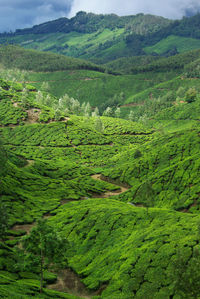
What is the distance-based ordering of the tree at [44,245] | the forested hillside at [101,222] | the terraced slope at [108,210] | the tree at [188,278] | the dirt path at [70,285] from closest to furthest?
the tree at [188,278] → the tree at [44,245] → the forested hillside at [101,222] → the terraced slope at [108,210] → the dirt path at [70,285]

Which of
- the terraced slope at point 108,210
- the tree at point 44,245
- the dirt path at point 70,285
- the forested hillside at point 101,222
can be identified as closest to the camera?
the tree at point 44,245

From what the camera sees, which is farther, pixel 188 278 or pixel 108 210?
pixel 108 210

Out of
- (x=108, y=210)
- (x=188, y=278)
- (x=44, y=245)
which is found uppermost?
(x=188, y=278)

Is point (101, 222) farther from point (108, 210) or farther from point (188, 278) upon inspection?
point (188, 278)

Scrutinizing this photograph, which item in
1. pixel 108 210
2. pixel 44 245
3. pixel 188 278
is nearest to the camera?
pixel 188 278

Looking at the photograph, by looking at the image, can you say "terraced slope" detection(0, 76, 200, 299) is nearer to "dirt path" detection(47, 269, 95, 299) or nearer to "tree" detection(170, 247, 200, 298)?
"tree" detection(170, 247, 200, 298)

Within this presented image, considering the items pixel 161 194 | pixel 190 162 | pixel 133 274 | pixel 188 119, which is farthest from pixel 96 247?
pixel 188 119

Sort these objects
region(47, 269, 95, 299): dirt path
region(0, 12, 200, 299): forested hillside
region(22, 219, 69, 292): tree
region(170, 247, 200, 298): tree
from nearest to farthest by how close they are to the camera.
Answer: region(170, 247, 200, 298): tree
region(22, 219, 69, 292): tree
region(0, 12, 200, 299): forested hillside
region(47, 269, 95, 299): dirt path

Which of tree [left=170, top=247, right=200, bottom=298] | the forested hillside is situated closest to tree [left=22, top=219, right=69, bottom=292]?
the forested hillside

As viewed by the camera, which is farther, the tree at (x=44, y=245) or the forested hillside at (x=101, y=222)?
the forested hillside at (x=101, y=222)

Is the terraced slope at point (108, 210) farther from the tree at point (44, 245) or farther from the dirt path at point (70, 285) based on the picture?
the tree at point (44, 245)

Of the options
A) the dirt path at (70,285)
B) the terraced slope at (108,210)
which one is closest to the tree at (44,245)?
the terraced slope at (108,210)

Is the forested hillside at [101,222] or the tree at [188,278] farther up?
the tree at [188,278]

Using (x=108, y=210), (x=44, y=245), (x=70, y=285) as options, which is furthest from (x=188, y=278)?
(x=108, y=210)
